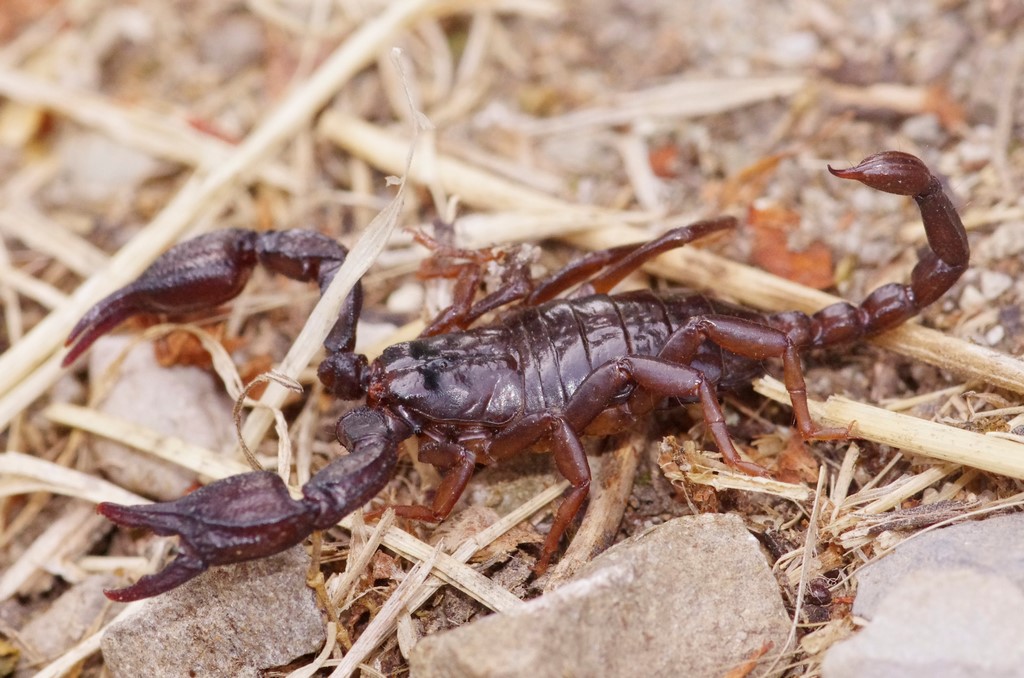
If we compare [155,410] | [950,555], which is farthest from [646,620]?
[155,410]

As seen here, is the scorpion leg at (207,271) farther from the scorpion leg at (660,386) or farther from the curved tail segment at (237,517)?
the scorpion leg at (660,386)

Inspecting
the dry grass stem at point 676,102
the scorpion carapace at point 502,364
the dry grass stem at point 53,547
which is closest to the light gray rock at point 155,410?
the dry grass stem at point 53,547

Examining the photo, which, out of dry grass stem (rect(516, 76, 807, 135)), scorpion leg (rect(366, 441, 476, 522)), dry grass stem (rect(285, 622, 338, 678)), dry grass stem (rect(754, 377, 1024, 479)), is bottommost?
dry grass stem (rect(285, 622, 338, 678))

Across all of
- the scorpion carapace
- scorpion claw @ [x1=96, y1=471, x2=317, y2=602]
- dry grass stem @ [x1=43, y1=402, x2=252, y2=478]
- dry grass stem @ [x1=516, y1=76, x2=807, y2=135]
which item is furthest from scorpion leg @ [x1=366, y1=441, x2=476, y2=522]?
dry grass stem @ [x1=516, y1=76, x2=807, y2=135]

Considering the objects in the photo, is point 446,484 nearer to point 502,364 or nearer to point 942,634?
point 502,364

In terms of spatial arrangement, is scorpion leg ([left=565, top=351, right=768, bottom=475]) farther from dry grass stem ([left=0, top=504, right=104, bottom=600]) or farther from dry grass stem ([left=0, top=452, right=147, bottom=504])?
dry grass stem ([left=0, top=504, right=104, bottom=600])

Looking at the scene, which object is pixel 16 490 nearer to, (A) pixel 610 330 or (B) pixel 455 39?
(A) pixel 610 330
